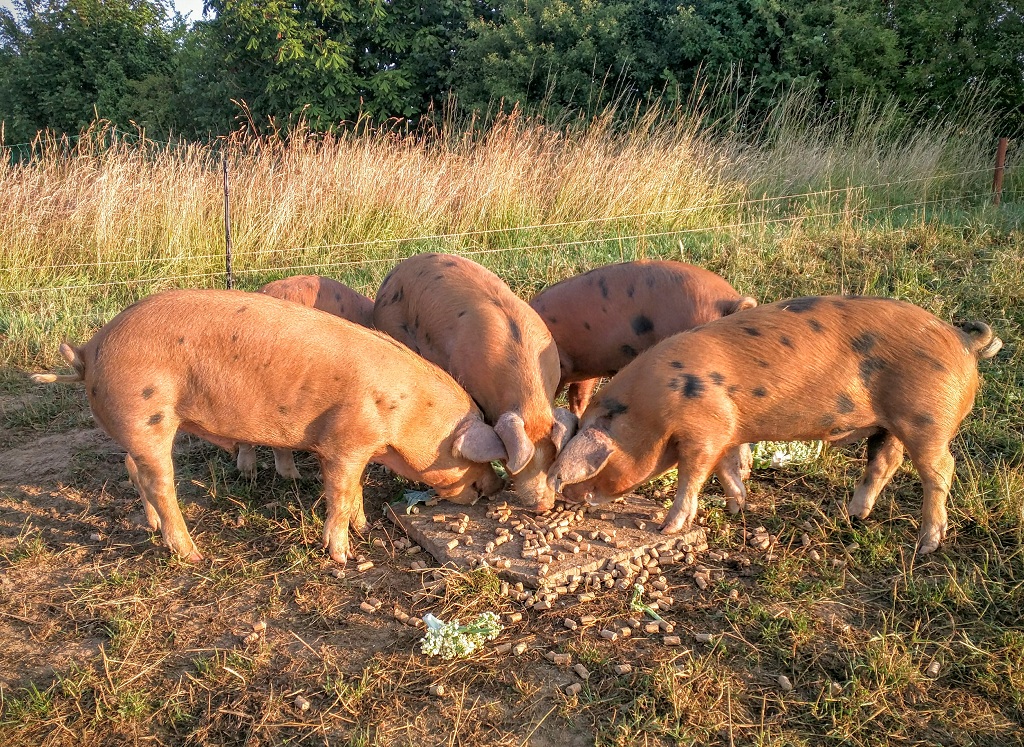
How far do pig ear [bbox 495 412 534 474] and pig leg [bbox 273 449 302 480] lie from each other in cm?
151

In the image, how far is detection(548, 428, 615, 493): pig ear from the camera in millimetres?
4270

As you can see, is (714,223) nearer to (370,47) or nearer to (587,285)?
(587,285)

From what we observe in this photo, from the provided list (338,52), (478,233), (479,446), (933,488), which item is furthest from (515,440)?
(338,52)

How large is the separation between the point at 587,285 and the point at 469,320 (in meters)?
1.07

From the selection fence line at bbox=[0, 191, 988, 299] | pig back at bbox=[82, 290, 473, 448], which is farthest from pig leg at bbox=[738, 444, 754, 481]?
fence line at bbox=[0, 191, 988, 299]

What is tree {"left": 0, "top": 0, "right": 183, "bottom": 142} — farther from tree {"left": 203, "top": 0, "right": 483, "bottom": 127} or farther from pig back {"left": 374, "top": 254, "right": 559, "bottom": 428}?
pig back {"left": 374, "top": 254, "right": 559, "bottom": 428}

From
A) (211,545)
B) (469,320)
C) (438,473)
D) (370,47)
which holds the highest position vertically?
Result: (370,47)

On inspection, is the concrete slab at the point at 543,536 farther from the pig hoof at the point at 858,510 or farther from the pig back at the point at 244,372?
the pig hoof at the point at 858,510

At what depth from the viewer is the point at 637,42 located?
54.3ft

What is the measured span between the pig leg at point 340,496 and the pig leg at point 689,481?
5.24ft

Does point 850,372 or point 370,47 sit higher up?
point 370,47

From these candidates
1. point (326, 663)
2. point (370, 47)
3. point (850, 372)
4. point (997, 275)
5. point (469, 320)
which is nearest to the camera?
point (326, 663)

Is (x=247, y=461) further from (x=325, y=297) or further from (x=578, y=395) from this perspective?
(x=578, y=395)

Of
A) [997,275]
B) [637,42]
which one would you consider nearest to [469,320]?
[997,275]
